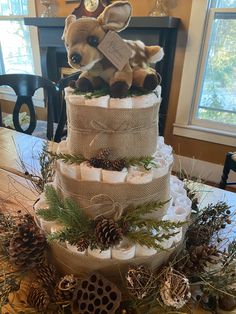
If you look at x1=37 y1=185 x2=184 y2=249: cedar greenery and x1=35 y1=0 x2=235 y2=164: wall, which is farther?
x1=35 y1=0 x2=235 y2=164: wall

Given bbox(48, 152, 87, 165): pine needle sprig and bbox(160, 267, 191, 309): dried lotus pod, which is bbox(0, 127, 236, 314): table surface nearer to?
bbox(160, 267, 191, 309): dried lotus pod

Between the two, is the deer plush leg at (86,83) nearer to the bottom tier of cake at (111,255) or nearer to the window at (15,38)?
the bottom tier of cake at (111,255)

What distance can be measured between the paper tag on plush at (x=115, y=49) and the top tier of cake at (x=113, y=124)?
2.8 inches

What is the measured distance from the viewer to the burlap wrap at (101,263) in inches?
22.1

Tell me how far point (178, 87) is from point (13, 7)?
241 cm

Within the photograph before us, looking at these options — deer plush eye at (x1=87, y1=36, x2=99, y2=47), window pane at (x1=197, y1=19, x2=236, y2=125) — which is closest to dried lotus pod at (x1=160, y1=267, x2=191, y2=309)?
deer plush eye at (x1=87, y1=36, x2=99, y2=47)

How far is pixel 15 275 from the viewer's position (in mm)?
616

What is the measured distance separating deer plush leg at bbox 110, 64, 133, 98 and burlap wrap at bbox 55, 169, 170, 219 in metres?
0.18

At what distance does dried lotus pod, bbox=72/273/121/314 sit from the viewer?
52 centimetres

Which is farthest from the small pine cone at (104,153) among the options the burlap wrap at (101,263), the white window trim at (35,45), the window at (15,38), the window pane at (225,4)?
the window at (15,38)

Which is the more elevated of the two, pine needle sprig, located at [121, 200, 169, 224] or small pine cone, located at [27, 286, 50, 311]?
pine needle sprig, located at [121, 200, 169, 224]

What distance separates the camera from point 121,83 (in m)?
0.51

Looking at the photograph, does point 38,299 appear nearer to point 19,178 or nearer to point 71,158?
point 71,158

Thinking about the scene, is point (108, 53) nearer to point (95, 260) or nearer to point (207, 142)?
point (95, 260)
